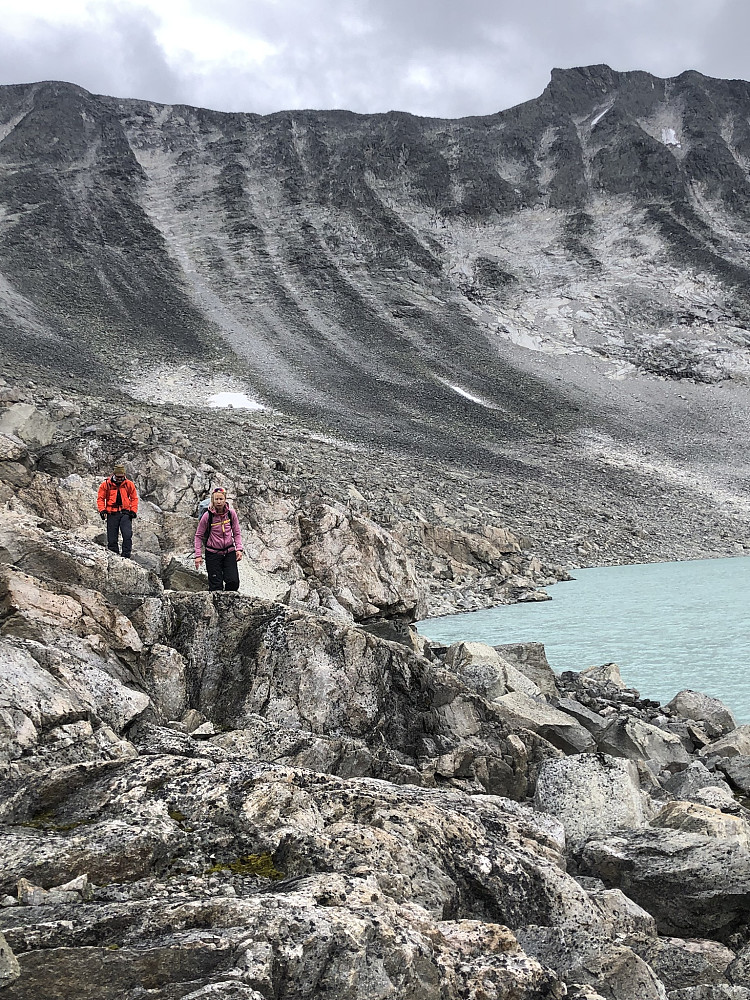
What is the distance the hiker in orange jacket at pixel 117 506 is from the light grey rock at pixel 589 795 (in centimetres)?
821

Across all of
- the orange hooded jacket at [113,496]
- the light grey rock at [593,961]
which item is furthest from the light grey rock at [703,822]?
the orange hooded jacket at [113,496]

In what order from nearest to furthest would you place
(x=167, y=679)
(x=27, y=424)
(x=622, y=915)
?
(x=622, y=915) → (x=167, y=679) → (x=27, y=424)

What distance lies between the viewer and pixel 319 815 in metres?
4.52

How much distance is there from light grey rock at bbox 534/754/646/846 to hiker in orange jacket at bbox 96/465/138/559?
8.21 metres

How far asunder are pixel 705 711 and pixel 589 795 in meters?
5.61

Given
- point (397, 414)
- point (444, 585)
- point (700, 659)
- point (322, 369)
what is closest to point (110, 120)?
point (322, 369)

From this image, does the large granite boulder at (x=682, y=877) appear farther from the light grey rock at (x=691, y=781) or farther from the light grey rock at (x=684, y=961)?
the light grey rock at (x=691, y=781)

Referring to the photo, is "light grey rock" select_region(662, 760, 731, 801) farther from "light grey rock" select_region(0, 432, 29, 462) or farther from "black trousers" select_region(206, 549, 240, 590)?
"light grey rock" select_region(0, 432, 29, 462)

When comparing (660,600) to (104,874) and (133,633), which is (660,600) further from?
(104,874)

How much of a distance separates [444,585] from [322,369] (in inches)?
1520

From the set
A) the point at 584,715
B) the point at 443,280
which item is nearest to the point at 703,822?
the point at 584,715

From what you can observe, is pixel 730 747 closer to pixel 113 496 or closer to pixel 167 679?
pixel 167 679

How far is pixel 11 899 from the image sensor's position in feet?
10.9

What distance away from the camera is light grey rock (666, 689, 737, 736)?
11.0 metres
